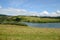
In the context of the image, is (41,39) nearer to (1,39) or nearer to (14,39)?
(14,39)

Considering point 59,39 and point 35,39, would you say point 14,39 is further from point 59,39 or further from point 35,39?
point 59,39

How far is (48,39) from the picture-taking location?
24844mm

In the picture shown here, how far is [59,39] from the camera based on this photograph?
24.7 metres

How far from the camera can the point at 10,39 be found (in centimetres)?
2391

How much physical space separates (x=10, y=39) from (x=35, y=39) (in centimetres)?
434

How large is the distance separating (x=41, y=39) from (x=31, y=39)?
1755 mm

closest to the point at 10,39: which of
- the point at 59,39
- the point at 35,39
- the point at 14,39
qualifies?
the point at 14,39

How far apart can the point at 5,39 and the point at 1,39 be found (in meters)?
0.68

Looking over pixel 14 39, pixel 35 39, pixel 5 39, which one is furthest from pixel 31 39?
pixel 5 39

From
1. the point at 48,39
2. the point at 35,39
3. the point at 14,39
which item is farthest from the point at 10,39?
the point at 48,39

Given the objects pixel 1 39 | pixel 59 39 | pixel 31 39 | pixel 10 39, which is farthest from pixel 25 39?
pixel 59 39

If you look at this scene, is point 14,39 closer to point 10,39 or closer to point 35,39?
point 10,39

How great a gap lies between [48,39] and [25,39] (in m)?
4.06

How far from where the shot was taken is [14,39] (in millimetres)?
23859
